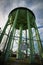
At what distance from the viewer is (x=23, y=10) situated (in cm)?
1619

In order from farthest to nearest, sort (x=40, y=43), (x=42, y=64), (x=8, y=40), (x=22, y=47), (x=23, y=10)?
(x=22, y=47), (x=23, y=10), (x=40, y=43), (x=8, y=40), (x=42, y=64)

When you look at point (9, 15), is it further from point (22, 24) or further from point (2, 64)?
point (2, 64)

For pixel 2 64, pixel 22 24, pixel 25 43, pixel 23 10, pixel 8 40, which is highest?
pixel 23 10

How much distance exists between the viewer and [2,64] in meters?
8.67

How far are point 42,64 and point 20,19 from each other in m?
8.46

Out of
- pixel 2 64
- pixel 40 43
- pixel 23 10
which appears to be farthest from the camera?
pixel 23 10

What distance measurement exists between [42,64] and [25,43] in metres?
8.86

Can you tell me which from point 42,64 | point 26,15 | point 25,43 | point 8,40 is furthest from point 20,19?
point 42,64

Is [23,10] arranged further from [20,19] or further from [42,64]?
[42,64]

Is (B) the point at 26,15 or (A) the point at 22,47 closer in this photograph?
(B) the point at 26,15

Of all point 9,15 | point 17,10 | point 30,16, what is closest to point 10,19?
point 9,15

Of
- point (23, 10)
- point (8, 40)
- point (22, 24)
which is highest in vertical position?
point (23, 10)

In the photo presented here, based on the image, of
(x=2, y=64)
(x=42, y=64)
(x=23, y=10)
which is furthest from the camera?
(x=23, y=10)

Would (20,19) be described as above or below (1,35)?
above
